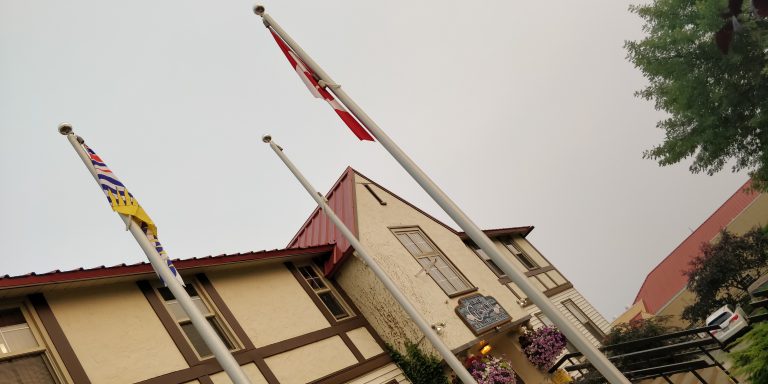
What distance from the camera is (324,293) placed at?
43.1 ft

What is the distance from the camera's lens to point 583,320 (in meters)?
21.4

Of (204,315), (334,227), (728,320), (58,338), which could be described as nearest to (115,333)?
(58,338)

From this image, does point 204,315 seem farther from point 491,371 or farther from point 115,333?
point 491,371

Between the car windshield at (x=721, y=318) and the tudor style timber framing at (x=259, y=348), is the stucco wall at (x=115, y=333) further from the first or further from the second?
the car windshield at (x=721, y=318)

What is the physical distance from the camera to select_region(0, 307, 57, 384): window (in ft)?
22.7

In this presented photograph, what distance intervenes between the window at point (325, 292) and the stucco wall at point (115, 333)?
451 centimetres

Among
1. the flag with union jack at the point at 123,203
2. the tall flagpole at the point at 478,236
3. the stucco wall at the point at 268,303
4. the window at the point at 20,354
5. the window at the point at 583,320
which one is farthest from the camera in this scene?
the window at the point at 583,320

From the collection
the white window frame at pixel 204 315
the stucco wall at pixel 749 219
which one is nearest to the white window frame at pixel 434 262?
the white window frame at pixel 204 315

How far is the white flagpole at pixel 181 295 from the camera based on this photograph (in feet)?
16.1

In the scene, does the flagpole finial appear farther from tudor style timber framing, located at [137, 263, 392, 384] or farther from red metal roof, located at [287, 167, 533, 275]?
red metal roof, located at [287, 167, 533, 275]

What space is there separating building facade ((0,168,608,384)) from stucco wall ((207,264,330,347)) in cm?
3

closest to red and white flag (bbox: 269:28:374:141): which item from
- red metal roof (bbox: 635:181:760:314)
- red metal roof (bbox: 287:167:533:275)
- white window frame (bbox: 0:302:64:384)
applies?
white window frame (bbox: 0:302:64:384)

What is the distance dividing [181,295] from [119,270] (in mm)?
4366

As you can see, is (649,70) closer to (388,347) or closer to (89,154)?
(388,347)
